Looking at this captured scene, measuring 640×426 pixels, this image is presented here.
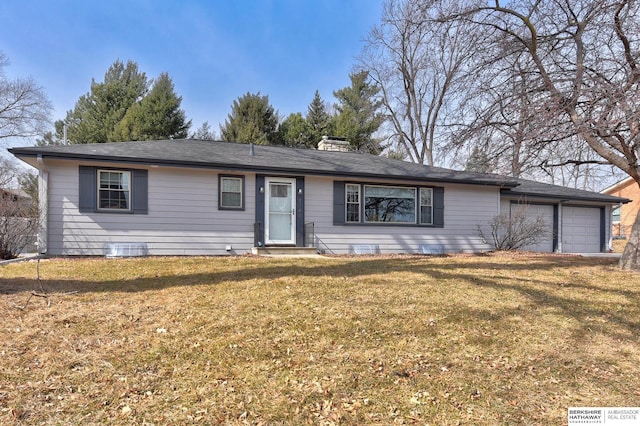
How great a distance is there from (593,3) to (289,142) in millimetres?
20646

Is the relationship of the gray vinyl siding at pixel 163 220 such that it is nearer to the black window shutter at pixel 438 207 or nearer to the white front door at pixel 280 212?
the white front door at pixel 280 212

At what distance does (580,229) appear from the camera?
→ 46.5ft

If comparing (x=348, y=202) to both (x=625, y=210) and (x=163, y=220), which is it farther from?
(x=625, y=210)

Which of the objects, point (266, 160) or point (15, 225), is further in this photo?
point (266, 160)

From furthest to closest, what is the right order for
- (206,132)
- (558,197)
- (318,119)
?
(206,132) → (318,119) → (558,197)

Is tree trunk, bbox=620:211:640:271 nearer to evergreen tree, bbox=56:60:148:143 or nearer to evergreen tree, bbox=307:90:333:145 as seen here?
evergreen tree, bbox=307:90:333:145

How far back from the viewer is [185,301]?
14.8 feet

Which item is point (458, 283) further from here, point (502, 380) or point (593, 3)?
point (593, 3)

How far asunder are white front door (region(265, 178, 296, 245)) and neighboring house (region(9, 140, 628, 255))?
0.09ft

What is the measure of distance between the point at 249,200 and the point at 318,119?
→ 62.8 ft

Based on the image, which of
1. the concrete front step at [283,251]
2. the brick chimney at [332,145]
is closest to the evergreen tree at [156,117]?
the brick chimney at [332,145]

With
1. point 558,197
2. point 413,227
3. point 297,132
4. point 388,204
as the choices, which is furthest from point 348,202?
point 297,132

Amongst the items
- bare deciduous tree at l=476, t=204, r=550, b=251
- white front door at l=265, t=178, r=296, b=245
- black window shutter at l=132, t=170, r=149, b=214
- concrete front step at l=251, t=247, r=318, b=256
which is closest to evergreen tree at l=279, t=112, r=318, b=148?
white front door at l=265, t=178, r=296, b=245

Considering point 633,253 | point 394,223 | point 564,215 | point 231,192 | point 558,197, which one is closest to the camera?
point 633,253
